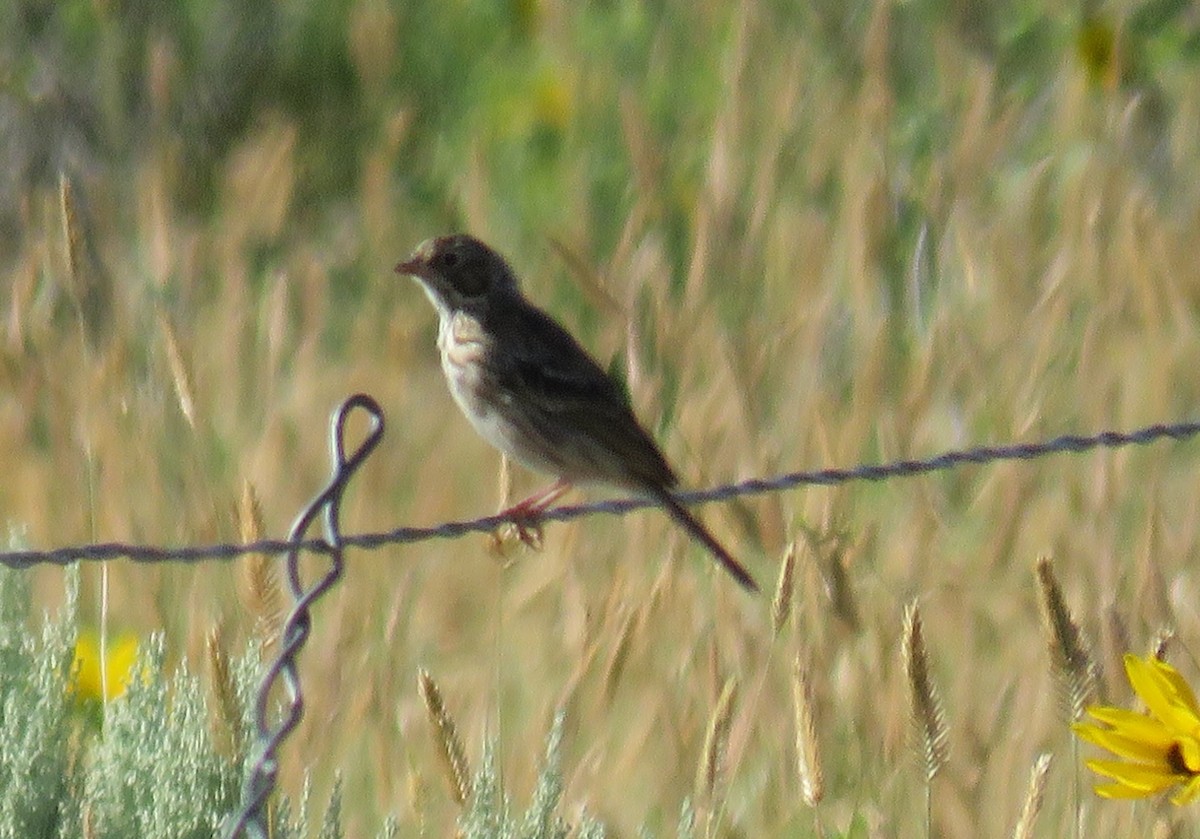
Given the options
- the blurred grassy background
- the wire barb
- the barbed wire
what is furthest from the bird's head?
the wire barb

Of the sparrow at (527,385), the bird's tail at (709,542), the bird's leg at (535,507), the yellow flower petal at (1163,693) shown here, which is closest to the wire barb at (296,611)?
the yellow flower petal at (1163,693)

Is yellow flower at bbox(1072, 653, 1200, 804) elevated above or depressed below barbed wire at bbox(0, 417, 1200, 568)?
below

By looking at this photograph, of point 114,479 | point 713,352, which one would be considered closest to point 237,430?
point 114,479

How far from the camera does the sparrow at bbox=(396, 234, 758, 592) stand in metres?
4.73

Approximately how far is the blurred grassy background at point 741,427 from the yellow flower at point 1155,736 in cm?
60

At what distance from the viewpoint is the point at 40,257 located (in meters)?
4.45

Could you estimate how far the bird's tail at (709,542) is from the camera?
400 cm

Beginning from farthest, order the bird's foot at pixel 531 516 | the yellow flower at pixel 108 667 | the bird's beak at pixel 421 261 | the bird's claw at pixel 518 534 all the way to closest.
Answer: the bird's beak at pixel 421 261
the bird's foot at pixel 531 516
the yellow flower at pixel 108 667
the bird's claw at pixel 518 534

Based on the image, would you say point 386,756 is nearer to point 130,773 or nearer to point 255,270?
point 130,773

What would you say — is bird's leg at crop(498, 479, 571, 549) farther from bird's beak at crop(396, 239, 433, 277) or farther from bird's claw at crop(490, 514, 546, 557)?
bird's beak at crop(396, 239, 433, 277)

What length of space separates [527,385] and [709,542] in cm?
88

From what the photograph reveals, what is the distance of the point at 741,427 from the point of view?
391cm

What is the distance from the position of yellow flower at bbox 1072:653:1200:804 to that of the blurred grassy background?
1.97 feet

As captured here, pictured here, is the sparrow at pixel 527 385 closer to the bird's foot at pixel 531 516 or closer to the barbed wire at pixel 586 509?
the bird's foot at pixel 531 516
